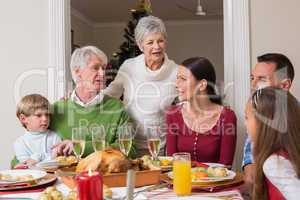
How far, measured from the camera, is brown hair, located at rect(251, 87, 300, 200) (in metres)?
1.38

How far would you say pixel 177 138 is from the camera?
2.12m

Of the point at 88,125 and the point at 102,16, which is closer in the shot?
the point at 88,125

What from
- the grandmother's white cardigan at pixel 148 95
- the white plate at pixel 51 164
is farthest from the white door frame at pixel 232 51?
the white plate at pixel 51 164

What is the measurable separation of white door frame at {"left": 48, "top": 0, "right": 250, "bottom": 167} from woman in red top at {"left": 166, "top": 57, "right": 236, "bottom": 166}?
0.86 ft

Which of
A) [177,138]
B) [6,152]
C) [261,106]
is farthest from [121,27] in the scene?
[261,106]

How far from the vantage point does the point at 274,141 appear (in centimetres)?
138

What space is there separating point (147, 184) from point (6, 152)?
1.57 metres

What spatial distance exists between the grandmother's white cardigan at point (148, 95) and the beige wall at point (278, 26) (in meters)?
0.59

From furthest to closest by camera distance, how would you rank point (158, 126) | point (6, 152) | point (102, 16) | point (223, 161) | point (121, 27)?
1. point (121, 27)
2. point (102, 16)
3. point (6, 152)
4. point (158, 126)
5. point (223, 161)

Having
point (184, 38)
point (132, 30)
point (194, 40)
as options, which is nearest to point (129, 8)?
point (184, 38)

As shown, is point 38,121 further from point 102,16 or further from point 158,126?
point 102,16

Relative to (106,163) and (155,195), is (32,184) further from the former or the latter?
(155,195)

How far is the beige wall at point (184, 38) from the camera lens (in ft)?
25.4

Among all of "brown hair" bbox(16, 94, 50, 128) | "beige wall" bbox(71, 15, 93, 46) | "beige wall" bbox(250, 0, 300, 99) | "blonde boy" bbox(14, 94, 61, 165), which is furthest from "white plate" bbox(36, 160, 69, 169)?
"beige wall" bbox(71, 15, 93, 46)
